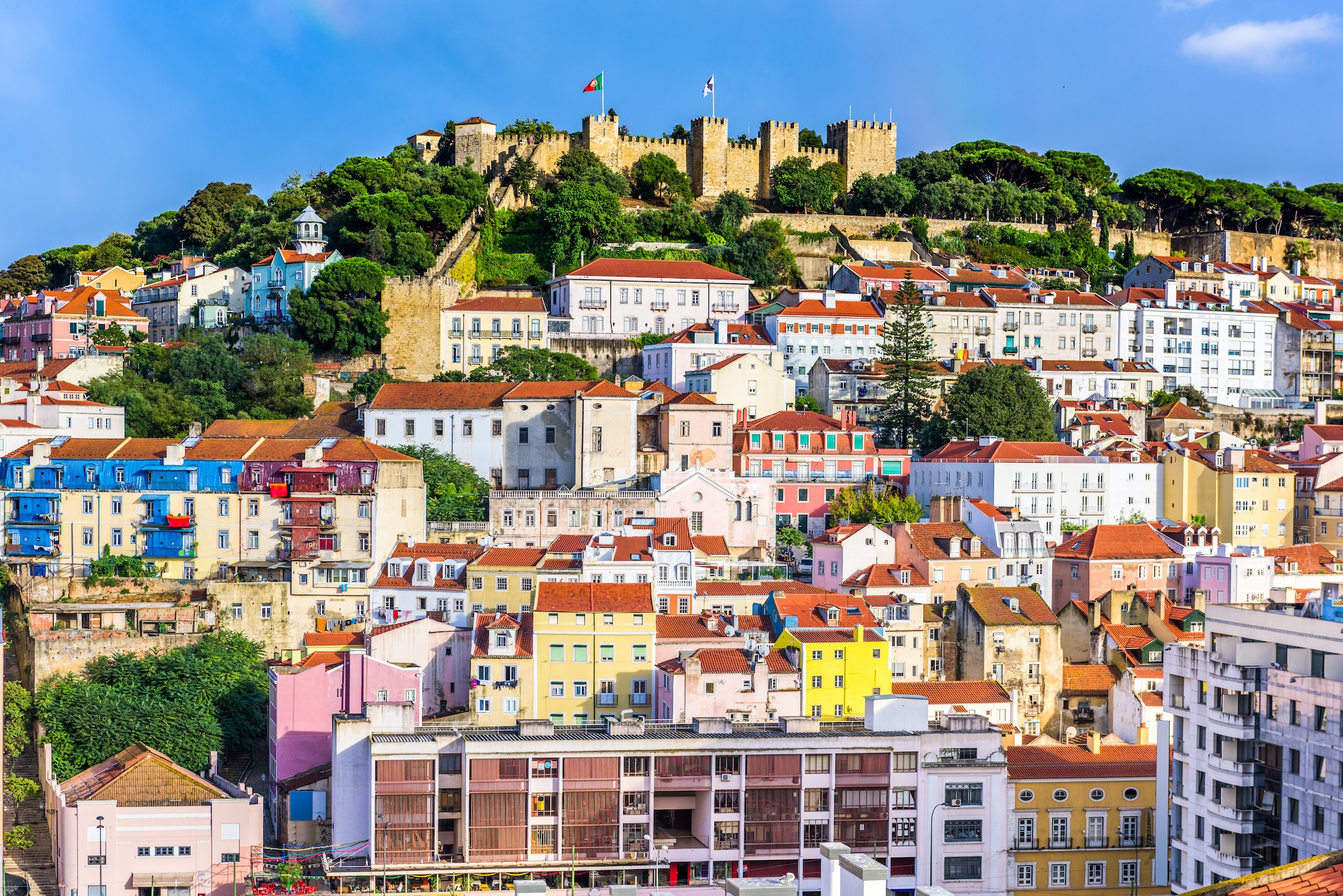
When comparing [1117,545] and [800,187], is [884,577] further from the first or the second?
[800,187]

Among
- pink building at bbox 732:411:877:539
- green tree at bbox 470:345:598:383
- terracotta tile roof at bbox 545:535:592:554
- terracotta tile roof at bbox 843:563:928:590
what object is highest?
green tree at bbox 470:345:598:383

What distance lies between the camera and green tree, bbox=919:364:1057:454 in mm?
53969

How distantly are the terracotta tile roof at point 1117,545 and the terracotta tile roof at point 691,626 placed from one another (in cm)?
1148

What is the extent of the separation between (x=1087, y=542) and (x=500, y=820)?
68.6 ft

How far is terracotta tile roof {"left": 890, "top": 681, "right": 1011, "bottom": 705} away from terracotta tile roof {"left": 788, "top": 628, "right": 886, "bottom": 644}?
49.1 inches

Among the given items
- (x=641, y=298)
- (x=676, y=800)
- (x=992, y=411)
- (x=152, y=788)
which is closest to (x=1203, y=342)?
(x=992, y=411)

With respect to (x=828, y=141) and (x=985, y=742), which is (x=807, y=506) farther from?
(x=828, y=141)

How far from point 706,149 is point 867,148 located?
8.63 m

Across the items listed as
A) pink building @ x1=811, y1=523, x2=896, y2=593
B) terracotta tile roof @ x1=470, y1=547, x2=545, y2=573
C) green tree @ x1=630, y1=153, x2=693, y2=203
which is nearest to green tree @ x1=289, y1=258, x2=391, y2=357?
terracotta tile roof @ x1=470, y1=547, x2=545, y2=573

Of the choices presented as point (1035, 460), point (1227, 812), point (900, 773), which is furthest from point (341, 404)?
point (1227, 812)

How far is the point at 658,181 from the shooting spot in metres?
74.6

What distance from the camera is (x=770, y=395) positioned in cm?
5594

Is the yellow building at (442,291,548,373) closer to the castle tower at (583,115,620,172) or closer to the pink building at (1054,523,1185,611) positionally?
the castle tower at (583,115,620,172)

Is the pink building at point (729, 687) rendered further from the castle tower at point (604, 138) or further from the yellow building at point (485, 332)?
the castle tower at point (604, 138)
